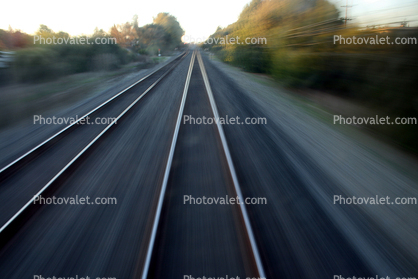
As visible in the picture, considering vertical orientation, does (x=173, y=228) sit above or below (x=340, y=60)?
below

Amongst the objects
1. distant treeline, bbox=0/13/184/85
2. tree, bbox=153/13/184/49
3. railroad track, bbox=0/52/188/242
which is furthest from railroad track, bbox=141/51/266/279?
tree, bbox=153/13/184/49

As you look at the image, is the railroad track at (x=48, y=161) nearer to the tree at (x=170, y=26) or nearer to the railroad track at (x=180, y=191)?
the railroad track at (x=180, y=191)

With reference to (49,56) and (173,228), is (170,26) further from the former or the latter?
(173,228)

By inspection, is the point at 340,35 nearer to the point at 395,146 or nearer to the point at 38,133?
the point at 395,146

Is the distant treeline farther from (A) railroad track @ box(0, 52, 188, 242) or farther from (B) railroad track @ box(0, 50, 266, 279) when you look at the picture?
(B) railroad track @ box(0, 50, 266, 279)

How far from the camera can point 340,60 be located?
7938mm

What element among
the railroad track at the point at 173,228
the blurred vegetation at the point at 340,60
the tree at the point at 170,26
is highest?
the tree at the point at 170,26

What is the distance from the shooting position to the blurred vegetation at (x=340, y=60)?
517 centimetres

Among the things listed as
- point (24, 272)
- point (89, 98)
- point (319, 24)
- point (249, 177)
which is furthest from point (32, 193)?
point (319, 24)

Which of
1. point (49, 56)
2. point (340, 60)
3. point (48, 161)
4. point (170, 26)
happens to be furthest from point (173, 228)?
point (170, 26)

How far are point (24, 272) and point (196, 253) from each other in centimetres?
193

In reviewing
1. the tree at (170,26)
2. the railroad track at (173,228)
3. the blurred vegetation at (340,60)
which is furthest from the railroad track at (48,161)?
the tree at (170,26)

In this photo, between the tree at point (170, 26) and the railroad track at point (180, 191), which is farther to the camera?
the tree at point (170, 26)

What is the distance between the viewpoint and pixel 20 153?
5.72 metres
